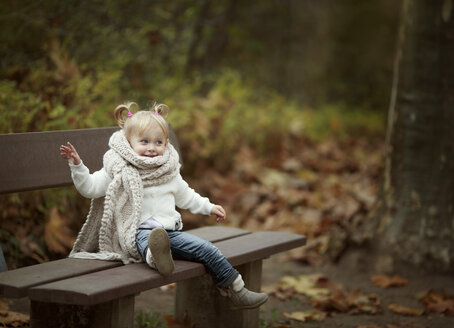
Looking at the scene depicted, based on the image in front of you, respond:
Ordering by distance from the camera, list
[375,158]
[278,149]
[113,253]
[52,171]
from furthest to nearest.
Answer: [375,158], [278,149], [52,171], [113,253]

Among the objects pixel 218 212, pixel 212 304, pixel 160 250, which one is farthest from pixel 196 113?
pixel 160 250

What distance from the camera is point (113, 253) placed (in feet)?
9.80

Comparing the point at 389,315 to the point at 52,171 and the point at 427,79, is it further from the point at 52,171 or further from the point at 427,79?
the point at 52,171

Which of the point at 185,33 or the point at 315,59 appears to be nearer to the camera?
the point at 185,33

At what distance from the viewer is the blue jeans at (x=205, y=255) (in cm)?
297

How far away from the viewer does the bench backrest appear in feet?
9.75

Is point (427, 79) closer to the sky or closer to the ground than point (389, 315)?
closer to the sky

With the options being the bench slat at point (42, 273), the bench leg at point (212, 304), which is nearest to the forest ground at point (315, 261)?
the bench leg at point (212, 304)

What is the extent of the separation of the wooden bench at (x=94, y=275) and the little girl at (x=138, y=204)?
87 mm

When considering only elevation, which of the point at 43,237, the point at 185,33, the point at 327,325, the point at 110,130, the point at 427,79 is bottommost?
the point at 327,325

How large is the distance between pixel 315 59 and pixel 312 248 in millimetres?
9850

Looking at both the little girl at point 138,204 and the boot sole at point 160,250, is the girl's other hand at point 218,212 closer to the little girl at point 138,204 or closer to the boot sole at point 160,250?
the little girl at point 138,204

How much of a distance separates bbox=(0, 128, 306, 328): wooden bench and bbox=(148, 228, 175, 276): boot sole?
0.05 meters

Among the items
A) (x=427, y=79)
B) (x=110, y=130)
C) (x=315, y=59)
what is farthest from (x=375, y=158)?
(x=110, y=130)
